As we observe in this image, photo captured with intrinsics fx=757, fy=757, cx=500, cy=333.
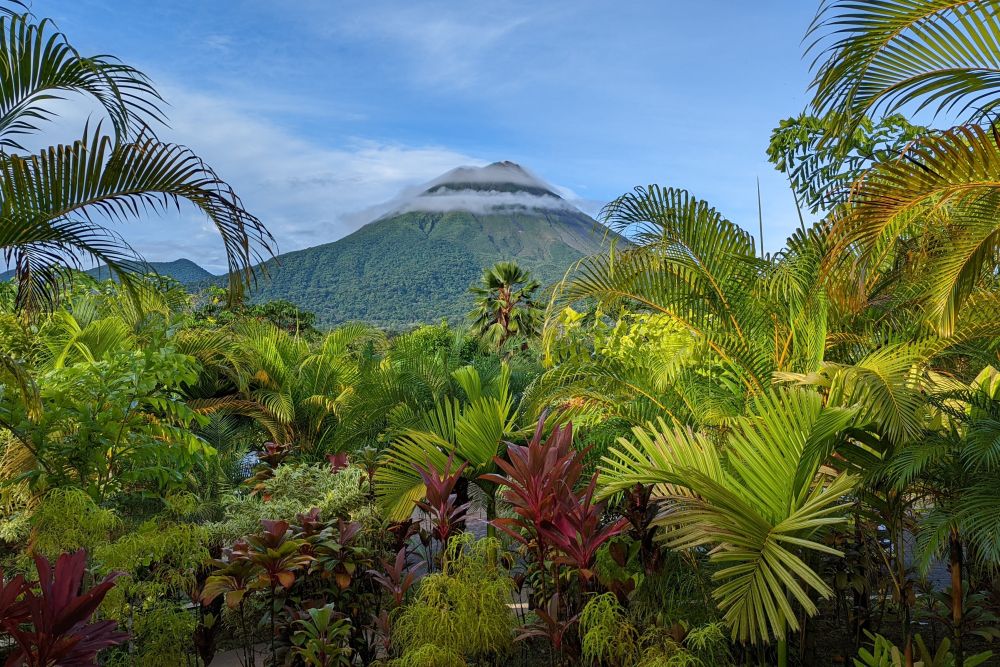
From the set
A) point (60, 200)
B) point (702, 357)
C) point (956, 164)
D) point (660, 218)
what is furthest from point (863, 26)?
point (60, 200)

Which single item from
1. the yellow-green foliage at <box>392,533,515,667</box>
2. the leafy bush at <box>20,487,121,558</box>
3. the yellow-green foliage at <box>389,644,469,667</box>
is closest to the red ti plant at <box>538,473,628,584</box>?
the yellow-green foliage at <box>392,533,515,667</box>

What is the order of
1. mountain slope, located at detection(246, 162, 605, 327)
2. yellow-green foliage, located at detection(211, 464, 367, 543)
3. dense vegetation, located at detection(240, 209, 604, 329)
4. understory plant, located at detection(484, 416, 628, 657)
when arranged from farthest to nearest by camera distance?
mountain slope, located at detection(246, 162, 605, 327), dense vegetation, located at detection(240, 209, 604, 329), yellow-green foliage, located at detection(211, 464, 367, 543), understory plant, located at detection(484, 416, 628, 657)

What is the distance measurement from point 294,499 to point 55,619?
103 inches

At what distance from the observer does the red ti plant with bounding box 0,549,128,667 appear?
2.62 meters

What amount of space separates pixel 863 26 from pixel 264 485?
4.85 metres

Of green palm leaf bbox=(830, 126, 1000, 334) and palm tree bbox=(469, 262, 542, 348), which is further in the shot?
palm tree bbox=(469, 262, 542, 348)

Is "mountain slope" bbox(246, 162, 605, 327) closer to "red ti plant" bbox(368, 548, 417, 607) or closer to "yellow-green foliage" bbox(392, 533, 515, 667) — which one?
"red ti plant" bbox(368, 548, 417, 607)

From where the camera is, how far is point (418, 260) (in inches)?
3263

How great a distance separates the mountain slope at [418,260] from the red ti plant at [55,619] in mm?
54589

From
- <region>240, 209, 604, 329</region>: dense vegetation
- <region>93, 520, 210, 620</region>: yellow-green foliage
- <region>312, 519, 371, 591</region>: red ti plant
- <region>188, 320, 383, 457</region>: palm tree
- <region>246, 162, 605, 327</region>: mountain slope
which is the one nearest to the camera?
<region>93, 520, 210, 620</region>: yellow-green foliage

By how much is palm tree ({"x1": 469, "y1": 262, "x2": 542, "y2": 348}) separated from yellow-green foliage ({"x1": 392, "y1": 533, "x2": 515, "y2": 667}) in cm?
1554

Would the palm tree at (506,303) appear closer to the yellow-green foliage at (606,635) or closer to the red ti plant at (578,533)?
the red ti plant at (578,533)

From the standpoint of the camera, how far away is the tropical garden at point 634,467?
10.3 ft

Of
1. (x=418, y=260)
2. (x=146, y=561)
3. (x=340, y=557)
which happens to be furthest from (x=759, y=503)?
(x=418, y=260)
